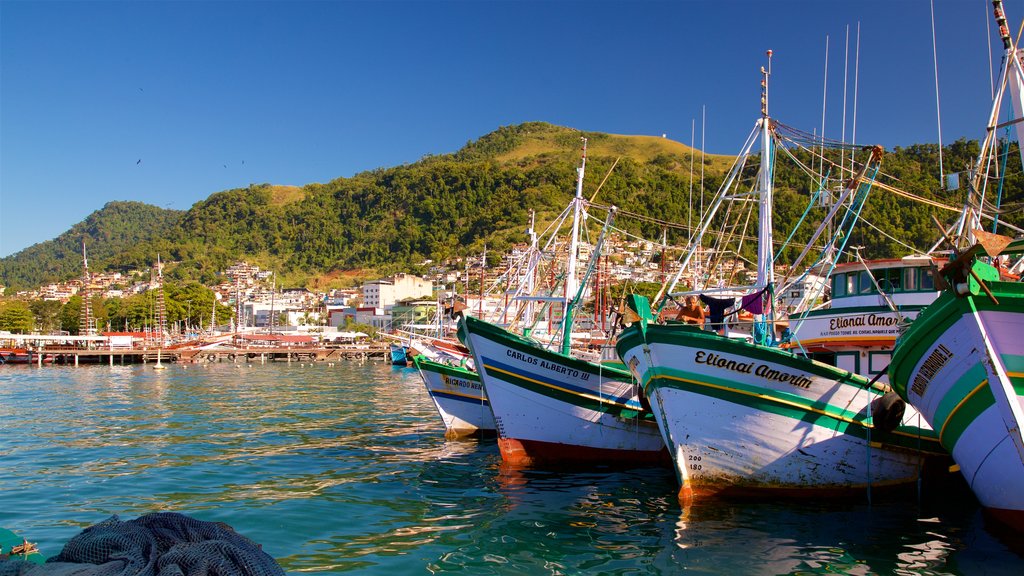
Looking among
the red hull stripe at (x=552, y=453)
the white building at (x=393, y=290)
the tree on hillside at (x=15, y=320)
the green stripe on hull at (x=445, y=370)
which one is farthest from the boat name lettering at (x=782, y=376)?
the white building at (x=393, y=290)

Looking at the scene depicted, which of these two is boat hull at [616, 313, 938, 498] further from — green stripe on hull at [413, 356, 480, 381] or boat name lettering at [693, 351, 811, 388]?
green stripe on hull at [413, 356, 480, 381]

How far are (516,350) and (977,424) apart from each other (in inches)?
385

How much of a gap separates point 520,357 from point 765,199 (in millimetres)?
6597

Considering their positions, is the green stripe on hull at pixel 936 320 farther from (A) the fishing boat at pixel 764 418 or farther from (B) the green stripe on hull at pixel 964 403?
(A) the fishing boat at pixel 764 418

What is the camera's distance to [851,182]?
14312 millimetres

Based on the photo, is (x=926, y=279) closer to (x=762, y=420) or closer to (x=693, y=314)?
(x=693, y=314)

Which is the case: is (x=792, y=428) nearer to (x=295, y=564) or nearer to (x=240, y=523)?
(x=295, y=564)

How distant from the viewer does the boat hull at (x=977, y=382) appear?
990 cm

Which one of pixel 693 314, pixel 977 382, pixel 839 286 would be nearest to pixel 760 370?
pixel 693 314

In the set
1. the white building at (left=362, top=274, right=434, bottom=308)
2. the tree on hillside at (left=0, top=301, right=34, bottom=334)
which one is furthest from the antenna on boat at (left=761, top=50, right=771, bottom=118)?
the white building at (left=362, top=274, right=434, bottom=308)

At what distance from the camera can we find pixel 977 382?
1045 centimetres

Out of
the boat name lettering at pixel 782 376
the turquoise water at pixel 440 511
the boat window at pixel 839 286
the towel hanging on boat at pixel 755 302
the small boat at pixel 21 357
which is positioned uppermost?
the boat window at pixel 839 286

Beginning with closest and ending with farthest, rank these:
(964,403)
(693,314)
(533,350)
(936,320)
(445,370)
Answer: (936,320), (964,403), (693,314), (533,350), (445,370)

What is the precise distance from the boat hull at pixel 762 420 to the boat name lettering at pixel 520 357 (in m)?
4.37
